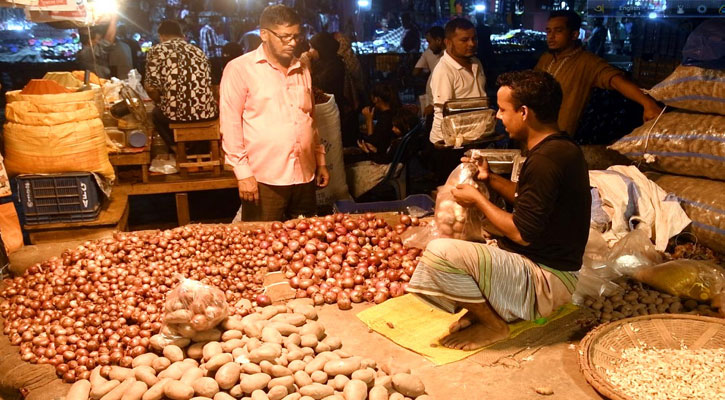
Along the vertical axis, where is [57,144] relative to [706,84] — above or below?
below

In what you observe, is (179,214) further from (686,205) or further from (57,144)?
(686,205)

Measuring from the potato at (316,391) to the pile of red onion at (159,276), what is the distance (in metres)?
0.95

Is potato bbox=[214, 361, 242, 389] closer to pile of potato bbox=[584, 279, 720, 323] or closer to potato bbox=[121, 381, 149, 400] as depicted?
potato bbox=[121, 381, 149, 400]

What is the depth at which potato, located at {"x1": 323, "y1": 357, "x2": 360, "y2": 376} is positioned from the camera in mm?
2953

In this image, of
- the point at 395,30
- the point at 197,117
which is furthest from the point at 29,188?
the point at 395,30

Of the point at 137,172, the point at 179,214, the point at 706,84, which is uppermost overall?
the point at 706,84

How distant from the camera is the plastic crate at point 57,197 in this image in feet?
17.0

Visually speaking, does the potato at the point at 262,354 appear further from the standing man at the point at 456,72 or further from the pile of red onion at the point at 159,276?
the standing man at the point at 456,72

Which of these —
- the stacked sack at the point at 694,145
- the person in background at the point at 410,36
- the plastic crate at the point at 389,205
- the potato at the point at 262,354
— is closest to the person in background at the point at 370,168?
the plastic crate at the point at 389,205

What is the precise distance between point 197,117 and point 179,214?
40.2 inches

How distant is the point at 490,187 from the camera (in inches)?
154

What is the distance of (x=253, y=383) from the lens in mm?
2789

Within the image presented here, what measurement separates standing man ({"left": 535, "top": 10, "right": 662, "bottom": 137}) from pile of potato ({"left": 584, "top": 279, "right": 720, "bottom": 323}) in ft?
5.82

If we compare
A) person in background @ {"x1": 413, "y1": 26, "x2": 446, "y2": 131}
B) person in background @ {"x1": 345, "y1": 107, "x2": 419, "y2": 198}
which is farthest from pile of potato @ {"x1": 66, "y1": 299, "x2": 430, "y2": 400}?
person in background @ {"x1": 413, "y1": 26, "x2": 446, "y2": 131}
